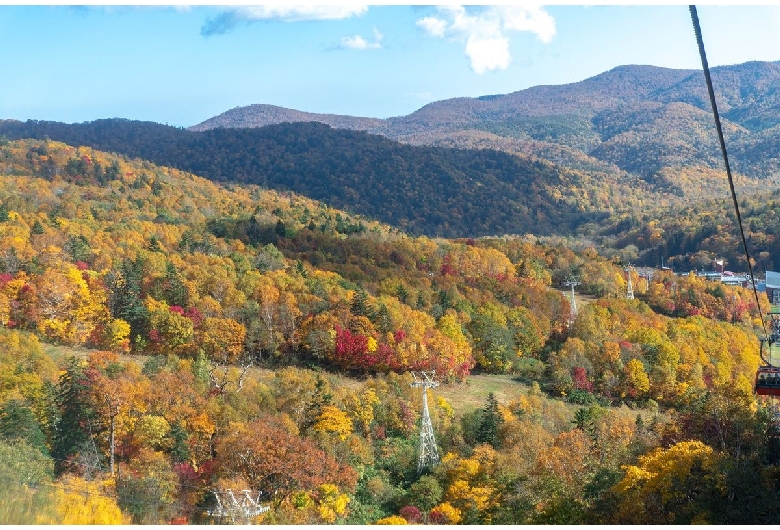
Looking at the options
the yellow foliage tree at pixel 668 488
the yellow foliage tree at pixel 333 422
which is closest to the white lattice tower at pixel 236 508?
the yellow foliage tree at pixel 333 422

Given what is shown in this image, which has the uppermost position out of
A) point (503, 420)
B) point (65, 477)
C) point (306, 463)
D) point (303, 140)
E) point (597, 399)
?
point (303, 140)

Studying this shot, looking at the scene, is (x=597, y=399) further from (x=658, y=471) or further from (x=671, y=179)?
(x=671, y=179)

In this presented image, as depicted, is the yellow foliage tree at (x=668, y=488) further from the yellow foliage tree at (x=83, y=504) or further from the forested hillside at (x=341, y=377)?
the yellow foliage tree at (x=83, y=504)

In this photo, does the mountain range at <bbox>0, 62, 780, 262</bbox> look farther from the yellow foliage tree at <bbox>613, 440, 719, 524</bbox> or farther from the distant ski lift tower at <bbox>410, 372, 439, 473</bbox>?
the yellow foliage tree at <bbox>613, 440, 719, 524</bbox>

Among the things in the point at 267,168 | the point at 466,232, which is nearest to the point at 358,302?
the point at 466,232

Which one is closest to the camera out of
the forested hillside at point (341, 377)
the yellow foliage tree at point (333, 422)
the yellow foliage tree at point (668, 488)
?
the yellow foliage tree at point (668, 488)

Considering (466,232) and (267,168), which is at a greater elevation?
(267,168)
